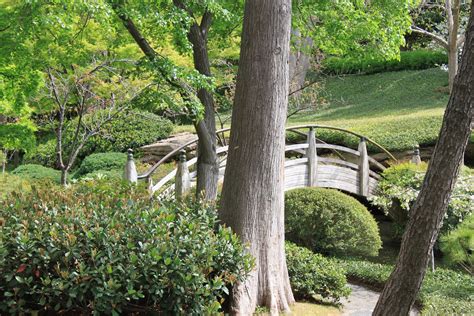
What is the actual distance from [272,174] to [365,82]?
74.1ft

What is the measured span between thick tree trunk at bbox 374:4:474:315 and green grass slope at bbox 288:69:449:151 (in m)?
12.9

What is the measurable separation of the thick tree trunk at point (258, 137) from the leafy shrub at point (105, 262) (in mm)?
985

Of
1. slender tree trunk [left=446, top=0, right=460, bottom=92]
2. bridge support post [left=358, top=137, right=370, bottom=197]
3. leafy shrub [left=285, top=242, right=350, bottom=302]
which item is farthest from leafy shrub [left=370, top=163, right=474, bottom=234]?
slender tree trunk [left=446, top=0, right=460, bottom=92]

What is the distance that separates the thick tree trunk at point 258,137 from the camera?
738 centimetres

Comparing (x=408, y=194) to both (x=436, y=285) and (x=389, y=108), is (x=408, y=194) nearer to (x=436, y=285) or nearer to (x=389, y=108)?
(x=436, y=285)

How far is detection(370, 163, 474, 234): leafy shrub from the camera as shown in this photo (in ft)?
43.2

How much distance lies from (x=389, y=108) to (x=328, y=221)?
44.5 feet

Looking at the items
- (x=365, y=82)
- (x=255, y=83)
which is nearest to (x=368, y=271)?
(x=255, y=83)

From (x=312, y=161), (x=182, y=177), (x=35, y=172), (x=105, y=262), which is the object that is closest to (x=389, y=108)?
(x=312, y=161)

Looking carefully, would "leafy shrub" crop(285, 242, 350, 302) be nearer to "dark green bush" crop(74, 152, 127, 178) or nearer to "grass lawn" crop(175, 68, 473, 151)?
"grass lawn" crop(175, 68, 473, 151)

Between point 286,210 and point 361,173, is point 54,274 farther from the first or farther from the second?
point 361,173

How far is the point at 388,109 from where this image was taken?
2441 centimetres

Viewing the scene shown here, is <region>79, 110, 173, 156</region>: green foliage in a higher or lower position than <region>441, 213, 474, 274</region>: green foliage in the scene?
higher

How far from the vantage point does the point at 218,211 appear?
7.71 m
